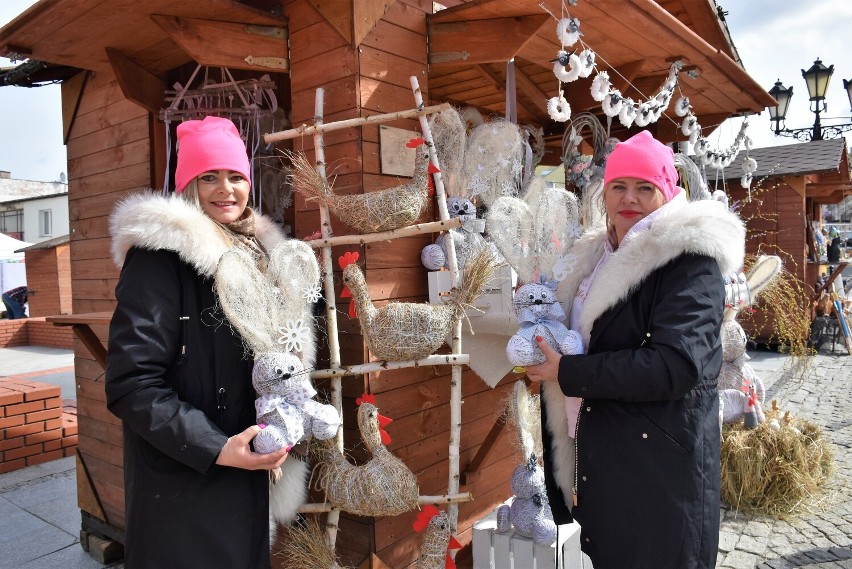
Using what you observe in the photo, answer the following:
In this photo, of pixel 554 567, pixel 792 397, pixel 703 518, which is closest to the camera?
pixel 703 518

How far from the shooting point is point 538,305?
1913mm

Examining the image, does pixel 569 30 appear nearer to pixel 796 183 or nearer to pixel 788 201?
pixel 796 183

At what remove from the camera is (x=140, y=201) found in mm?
1723

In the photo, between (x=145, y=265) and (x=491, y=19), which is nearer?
(x=145, y=265)

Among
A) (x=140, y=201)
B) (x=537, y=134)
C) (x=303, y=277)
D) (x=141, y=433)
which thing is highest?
(x=537, y=134)

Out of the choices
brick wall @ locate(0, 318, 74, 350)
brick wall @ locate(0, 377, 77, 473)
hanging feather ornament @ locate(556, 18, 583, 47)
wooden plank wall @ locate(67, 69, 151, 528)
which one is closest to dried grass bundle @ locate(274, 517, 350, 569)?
wooden plank wall @ locate(67, 69, 151, 528)

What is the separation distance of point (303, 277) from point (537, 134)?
105 inches

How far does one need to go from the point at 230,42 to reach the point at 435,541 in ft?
7.36

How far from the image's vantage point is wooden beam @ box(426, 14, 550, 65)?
103 inches

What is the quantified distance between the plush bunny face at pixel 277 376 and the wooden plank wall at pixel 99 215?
2154 mm

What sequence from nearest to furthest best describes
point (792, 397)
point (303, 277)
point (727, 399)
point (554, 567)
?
point (303, 277) < point (554, 567) < point (727, 399) < point (792, 397)

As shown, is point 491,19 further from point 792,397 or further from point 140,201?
point 792,397

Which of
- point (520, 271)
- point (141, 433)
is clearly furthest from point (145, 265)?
point (520, 271)

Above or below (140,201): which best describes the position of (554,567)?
below
